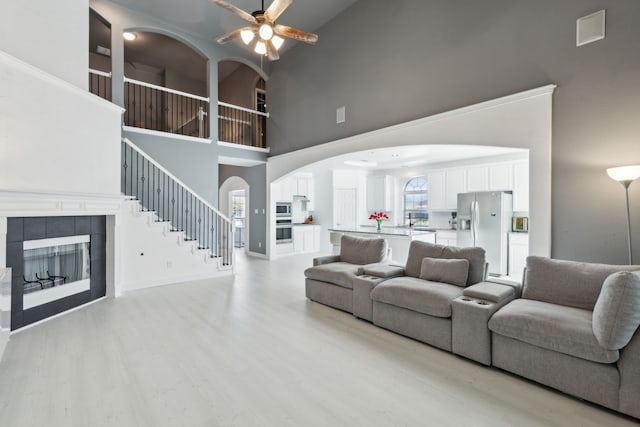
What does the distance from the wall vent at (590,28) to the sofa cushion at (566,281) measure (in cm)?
246

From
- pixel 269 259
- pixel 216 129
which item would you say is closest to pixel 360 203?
pixel 269 259

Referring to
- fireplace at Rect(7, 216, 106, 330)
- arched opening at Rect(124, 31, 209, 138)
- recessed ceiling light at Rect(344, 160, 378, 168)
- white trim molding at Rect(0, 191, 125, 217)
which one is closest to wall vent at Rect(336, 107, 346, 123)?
recessed ceiling light at Rect(344, 160, 378, 168)

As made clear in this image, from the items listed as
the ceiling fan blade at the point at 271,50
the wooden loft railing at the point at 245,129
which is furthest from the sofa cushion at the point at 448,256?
the wooden loft railing at the point at 245,129

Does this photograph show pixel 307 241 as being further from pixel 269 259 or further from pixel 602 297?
pixel 602 297

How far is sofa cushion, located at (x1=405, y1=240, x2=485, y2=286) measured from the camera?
346 centimetres

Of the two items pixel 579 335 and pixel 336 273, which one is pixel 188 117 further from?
pixel 579 335

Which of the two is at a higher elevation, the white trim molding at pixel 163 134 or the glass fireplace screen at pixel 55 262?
the white trim molding at pixel 163 134

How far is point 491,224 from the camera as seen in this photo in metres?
5.96

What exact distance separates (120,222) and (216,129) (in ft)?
11.4

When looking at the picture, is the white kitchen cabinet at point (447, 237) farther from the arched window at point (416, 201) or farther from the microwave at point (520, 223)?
the arched window at point (416, 201)

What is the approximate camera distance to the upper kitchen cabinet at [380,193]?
9.13m

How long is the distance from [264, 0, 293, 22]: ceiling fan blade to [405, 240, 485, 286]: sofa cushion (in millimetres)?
3385

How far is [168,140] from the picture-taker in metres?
6.64

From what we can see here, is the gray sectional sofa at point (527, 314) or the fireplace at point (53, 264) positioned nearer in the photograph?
the gray sectional sofa at point (527, 314)
